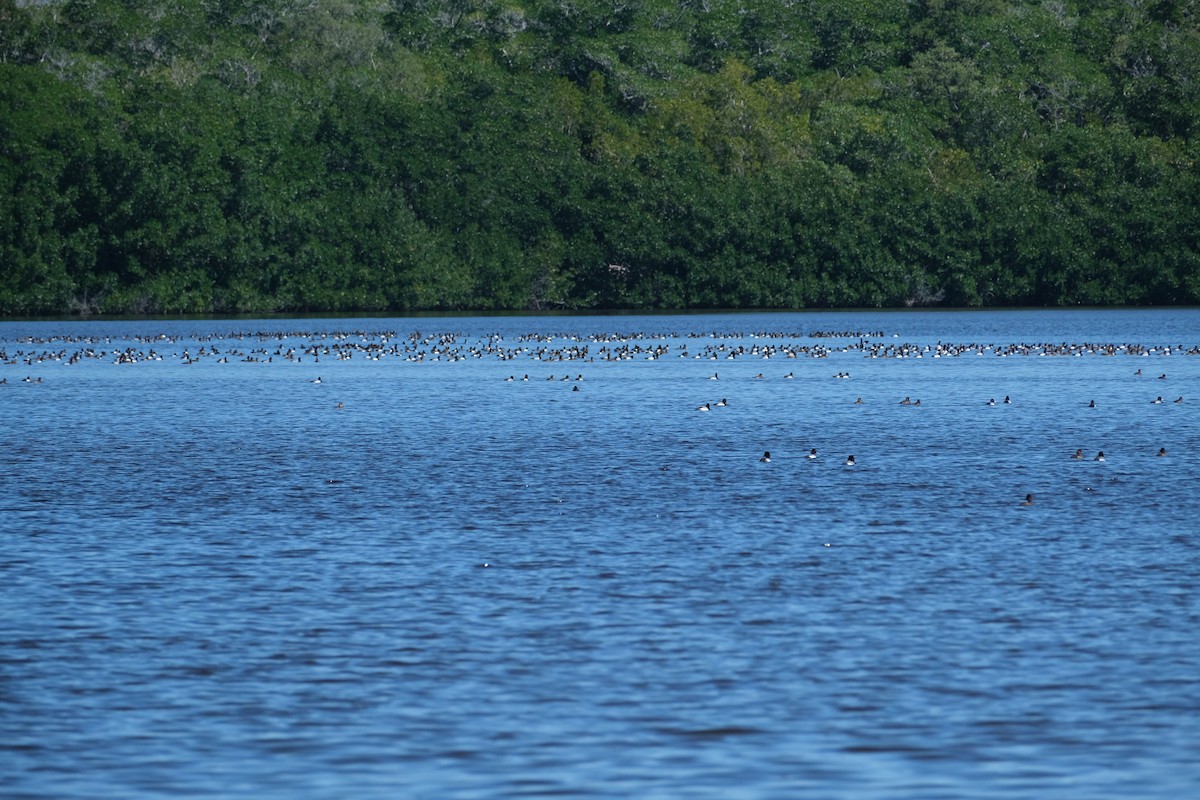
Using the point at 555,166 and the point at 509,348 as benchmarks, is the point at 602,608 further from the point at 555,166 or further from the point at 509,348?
the point at 555,166

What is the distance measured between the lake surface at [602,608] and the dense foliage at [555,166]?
7963 centimetres

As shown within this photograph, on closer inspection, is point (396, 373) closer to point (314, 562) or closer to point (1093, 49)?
point (314, 562)

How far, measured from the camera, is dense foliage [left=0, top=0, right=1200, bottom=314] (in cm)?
12269

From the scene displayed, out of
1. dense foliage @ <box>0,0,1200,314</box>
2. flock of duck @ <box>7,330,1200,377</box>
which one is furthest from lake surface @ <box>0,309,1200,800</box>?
dense foliage @ <box>0,0,1200,314</box>

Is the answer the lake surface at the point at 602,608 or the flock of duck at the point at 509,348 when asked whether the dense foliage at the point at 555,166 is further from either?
the lake surface at the point at 602,608

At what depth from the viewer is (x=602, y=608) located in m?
19.6

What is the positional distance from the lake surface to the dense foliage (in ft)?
261

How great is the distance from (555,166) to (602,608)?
383 feet

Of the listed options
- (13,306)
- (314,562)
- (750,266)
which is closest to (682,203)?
(750,266)

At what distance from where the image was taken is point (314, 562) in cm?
2291

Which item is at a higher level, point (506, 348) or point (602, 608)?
point (602, 608)

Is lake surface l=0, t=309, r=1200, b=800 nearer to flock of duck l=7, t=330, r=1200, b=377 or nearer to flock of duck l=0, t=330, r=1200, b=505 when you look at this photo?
flock of duck l=0, t=330, r=1200, b=505

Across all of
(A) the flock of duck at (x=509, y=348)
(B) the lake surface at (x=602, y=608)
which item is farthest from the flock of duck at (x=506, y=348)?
(B) the lake surface at (x=602, y=608)

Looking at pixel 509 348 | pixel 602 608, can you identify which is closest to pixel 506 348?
pixel 509 348
